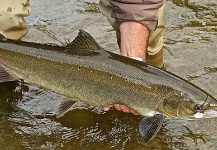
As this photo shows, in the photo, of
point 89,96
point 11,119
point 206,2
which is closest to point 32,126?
point 11,119

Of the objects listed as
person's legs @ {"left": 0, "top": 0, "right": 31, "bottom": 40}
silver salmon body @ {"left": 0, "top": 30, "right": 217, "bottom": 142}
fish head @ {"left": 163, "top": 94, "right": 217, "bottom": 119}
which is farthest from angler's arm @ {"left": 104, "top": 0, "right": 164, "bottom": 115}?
person's legs @ {"left": 0, "top": 0, "right": 31, "bottom": 40}

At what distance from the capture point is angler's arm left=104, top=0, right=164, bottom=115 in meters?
2.95

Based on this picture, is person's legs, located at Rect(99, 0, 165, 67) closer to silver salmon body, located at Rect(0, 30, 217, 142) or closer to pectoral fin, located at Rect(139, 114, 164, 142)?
silver salmon body, located at Rect(0, 30, 217, 142)

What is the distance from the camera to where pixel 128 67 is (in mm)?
2697

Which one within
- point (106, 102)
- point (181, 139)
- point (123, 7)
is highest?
point (123, 7)

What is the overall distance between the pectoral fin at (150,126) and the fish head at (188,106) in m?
0.06

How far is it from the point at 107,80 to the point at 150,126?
13.6 inches

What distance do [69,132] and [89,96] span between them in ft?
1.28

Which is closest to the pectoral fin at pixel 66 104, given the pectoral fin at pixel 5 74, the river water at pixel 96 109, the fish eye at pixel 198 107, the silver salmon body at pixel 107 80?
the silver salmon body at pixel 107 80

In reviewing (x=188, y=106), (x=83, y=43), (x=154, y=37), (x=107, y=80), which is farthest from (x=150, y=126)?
(x=154, y=37)

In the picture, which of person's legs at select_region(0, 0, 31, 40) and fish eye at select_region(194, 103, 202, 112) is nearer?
fish eye at select_region(194, 103, 202, 112)

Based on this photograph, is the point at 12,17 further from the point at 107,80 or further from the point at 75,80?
the point at 107,80

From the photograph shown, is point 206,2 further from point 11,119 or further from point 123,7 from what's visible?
point 11,119

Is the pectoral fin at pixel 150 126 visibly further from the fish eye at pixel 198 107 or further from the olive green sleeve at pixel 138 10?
the olive green sleeve at pixel 138 10
